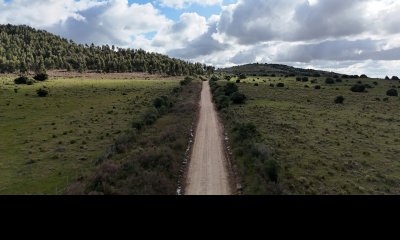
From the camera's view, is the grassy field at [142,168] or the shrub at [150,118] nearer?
the grassy field at [142,168]

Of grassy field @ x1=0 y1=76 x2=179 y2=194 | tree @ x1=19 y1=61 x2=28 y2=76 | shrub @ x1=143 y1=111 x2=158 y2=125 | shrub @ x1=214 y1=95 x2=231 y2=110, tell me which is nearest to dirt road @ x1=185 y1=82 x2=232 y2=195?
shrub @ x1=143 y1=111 x2=158 y2=125

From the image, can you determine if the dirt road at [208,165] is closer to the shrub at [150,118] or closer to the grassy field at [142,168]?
the grassy field at [142,168]

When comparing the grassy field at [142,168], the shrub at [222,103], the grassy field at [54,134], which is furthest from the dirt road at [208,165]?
the shrub at [222,103]

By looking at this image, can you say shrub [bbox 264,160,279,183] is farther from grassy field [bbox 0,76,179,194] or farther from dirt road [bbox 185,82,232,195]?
grassy field [bbox 0,76,179,194]

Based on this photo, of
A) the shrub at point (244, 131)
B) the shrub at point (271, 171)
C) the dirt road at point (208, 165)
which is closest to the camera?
the dirt road at point (208, 165)
